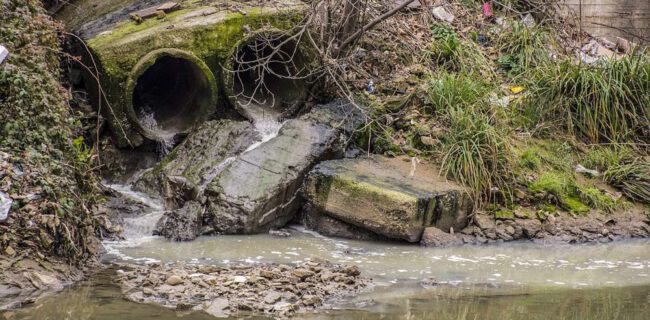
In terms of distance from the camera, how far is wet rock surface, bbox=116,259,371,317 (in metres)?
5.36

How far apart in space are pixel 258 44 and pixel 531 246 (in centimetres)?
357

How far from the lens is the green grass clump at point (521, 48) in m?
10.4

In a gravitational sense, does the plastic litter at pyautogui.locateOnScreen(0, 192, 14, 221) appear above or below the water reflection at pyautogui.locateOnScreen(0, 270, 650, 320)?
above

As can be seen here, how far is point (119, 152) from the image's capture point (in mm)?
8922

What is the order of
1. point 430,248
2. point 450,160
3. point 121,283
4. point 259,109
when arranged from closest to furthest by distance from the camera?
point 121,283
point 430,248
point 450,160
point 259,109

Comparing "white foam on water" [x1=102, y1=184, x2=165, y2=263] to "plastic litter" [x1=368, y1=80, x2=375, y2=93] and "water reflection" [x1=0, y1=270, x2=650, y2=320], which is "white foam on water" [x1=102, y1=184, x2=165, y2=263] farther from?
"plastic litter" [x1=368, y1=80, x2=375, y2=93]

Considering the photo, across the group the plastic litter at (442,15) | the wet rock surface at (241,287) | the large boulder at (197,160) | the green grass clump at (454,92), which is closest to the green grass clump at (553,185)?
the green grass clump at (454,92)

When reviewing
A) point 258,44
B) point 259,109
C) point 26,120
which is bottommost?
point 26,120

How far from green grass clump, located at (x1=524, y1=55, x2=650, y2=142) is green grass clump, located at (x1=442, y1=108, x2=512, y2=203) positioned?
1.12 m

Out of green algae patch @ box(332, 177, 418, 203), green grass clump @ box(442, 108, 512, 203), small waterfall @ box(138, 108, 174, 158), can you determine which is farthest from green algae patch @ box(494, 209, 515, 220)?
small waterfall @ box(138, 108, 174, 158)

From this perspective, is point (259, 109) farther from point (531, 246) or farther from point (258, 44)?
point (531, 246)

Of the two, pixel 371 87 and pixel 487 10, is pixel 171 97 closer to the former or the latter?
pixel 371 87

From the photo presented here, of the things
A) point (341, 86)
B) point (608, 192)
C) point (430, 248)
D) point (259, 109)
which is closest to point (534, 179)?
point (608, 192)

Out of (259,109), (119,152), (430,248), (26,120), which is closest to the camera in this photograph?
(26,120)
